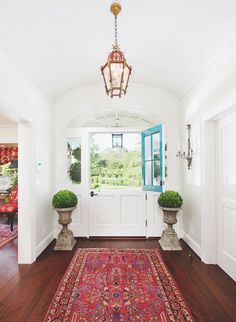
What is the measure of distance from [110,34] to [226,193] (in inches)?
98.7

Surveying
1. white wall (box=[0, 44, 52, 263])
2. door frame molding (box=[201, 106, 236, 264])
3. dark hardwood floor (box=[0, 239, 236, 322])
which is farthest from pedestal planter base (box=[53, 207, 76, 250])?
door frame molding (box=[201, 106, 236, 264])

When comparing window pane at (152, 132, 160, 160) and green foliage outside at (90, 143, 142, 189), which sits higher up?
window pane at (152, 132, 160, 160)

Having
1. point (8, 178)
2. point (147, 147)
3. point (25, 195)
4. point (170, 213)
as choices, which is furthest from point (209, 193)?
point (8, 178)

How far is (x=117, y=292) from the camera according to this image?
237 cm

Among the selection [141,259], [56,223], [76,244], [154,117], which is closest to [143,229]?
[141,259]

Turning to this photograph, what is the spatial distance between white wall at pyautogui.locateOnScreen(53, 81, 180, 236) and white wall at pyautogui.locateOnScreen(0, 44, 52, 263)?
0.74ft

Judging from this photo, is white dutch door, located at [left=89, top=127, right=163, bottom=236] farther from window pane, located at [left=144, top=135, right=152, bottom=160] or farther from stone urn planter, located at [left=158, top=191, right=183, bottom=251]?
stone urn planter, located at [left=158, top=191, right=183, bottom=251]

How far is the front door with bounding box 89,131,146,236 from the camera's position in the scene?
425 centimetres

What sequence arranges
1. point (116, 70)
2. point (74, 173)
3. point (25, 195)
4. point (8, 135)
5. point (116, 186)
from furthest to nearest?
point (8, 135)
point (116, 186)
point (74, 173)
point (25, 195)
point (116, 70)

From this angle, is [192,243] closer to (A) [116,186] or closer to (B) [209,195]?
(B) [209,195]

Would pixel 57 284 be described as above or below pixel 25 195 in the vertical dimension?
below

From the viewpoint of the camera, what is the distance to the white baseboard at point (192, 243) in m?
3.32

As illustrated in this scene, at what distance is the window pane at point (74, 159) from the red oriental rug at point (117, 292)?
1546 mm

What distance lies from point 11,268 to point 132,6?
3607 mm
